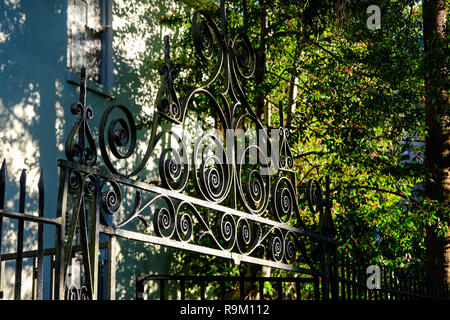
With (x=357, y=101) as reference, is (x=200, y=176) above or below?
below

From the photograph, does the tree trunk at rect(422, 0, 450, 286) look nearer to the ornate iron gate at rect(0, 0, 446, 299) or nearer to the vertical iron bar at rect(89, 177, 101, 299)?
the ornate iron gate at rect(0, 0, 446, 299)

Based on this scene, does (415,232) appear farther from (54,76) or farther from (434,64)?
(54,76)

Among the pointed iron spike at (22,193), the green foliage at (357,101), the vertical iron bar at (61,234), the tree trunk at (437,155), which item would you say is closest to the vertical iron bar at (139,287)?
the vertical iron bar at (61,234)

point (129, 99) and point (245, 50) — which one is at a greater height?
point (129, 99)

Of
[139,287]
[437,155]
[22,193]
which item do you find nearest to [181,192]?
[139,287]

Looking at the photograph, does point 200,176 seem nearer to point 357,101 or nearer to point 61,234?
point 61,234

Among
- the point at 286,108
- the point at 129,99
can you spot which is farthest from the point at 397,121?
the point at 129,99

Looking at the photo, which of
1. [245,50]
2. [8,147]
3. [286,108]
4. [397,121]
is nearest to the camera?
[245,50]

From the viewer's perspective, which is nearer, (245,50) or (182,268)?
(245,50)

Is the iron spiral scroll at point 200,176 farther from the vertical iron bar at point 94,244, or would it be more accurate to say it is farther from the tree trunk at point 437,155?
the tree trunk at point 437,155

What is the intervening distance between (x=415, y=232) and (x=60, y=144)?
21.0 ft

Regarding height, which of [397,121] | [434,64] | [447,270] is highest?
[434,64]

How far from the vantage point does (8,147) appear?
916 centimetres

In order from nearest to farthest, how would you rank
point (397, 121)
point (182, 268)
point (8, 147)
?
point (8, 147) < point (397, 121) < point (182, 268)
